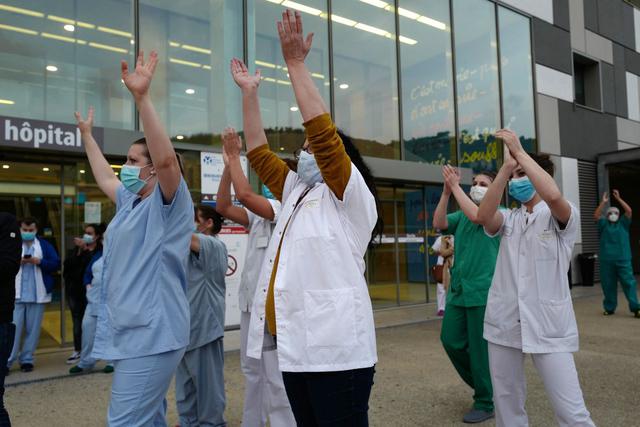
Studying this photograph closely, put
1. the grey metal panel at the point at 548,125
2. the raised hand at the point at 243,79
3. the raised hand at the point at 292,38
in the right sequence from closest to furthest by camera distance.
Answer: the raised hand at the point at 292,38 → the raised hand at the point at 243,79 → the grey metal panel at the point at 548,125

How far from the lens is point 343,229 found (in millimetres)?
2182

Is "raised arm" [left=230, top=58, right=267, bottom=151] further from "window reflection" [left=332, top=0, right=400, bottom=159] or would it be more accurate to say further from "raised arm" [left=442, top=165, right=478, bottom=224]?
Answer: "window reflection" [left=332, top=0, right=400, bottom=159]

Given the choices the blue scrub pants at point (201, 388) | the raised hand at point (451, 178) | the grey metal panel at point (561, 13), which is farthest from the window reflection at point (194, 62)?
the grey metal panel at point (561, 13)

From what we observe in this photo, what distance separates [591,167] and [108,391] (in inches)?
608

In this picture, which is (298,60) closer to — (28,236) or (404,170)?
(28,236)

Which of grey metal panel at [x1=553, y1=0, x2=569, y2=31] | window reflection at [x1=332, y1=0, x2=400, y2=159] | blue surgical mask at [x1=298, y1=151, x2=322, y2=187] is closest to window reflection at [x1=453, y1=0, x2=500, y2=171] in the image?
window reflection at [x1=332, y1=0, x2=400, y2=159]

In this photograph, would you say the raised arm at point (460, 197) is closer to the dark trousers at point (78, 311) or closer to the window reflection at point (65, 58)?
the dark trousers at point (78, 311)

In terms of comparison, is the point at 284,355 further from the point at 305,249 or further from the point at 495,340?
the point at 495,340

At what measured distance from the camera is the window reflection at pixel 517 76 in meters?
14.4

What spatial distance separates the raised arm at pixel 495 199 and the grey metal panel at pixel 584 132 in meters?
13.3

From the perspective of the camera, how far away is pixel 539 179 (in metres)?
3.06

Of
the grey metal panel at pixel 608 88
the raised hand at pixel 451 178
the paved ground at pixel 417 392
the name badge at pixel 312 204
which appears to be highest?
the grey metal panel at pixel 608 88

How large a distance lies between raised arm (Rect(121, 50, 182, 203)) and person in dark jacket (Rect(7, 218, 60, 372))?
5218 mm

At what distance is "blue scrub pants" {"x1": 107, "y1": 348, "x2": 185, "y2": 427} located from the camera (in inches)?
91.1
